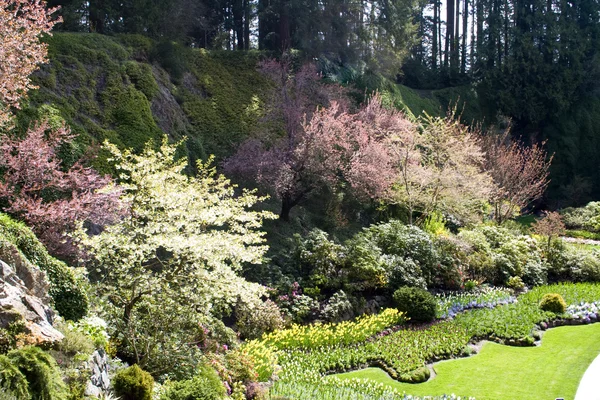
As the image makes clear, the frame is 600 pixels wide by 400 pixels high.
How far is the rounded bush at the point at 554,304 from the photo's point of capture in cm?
1238

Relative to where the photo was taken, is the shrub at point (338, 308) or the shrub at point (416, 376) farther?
the shrub at point (338, 308)

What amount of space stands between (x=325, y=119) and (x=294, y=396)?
9051 mm

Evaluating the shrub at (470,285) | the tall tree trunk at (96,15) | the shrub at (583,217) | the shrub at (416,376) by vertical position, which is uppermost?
the tall tree trunk at (96,15)

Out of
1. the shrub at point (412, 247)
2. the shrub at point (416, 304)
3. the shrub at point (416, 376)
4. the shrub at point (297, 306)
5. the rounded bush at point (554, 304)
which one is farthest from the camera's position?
the shrub at point (412, 247)

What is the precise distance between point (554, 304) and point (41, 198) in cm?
1124

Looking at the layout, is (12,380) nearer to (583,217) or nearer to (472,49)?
(583,217)

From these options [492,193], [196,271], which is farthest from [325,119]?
[196,271]

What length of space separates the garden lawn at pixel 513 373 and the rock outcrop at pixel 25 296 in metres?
5.04

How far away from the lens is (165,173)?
8039 millimetres

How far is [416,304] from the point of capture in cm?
1143

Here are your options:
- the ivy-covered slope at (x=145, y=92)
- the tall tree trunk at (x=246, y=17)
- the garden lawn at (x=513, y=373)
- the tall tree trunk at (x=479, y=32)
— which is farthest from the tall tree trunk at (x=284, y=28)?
the garden lawn at (x=513, y=373)

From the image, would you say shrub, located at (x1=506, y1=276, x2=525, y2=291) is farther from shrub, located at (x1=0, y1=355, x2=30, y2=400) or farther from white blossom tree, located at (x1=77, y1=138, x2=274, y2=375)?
shrub, located at (x1=0, y1=355, x2=30, y2=400)

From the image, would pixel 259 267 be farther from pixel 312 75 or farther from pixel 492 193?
pixel 492 193

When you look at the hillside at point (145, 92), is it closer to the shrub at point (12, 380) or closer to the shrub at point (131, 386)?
the shrub at point (131, 386)
